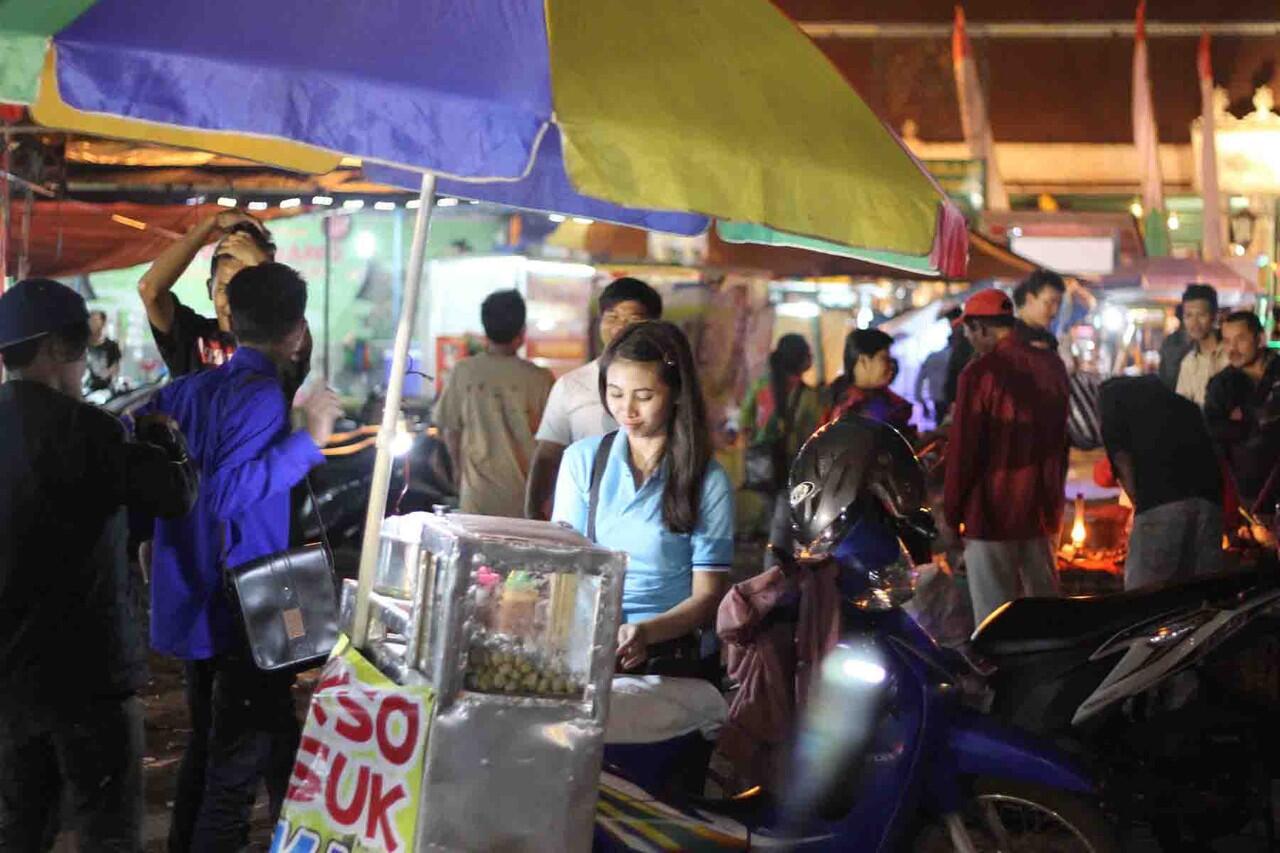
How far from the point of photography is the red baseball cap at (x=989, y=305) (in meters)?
8.23

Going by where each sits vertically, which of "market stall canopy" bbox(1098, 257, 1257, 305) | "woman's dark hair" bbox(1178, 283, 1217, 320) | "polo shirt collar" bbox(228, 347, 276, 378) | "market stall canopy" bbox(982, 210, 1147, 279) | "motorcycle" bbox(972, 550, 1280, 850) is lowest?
"motorcycle" bbox(972, 550, 1280, 850)

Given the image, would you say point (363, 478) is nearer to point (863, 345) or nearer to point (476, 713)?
point (863, 345)

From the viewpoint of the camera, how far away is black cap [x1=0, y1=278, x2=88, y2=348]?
4457mm

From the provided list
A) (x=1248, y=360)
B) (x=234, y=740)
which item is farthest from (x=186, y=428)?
(x=1248, y=360)

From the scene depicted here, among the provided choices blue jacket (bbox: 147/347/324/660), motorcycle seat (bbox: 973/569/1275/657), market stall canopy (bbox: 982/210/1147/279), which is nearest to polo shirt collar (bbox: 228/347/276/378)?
blue jacket (bbox: 147/347/324/660)

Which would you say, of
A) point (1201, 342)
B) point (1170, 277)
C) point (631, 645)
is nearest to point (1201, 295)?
point (1201, 342)

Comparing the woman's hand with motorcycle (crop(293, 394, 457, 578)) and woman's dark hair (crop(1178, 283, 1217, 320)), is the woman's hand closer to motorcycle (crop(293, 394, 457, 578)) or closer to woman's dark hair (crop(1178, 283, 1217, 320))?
motorcycle (crop(293, 394, 457, 578))

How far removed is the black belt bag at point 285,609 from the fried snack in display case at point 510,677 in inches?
41.3

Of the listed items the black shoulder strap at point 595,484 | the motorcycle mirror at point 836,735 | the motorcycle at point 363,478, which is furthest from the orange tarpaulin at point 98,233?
the motorcycle mirror at point 836,735

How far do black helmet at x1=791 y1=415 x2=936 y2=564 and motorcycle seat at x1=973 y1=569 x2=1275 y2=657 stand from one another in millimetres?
1066

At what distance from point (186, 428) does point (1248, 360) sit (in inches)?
295

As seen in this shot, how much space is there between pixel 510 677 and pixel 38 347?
71.5 inches

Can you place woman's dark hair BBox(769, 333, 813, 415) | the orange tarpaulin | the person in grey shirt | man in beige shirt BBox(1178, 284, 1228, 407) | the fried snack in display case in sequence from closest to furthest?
the fried snack in display case < the person in grey shirt < man in beige shirt BBox(1178, 284, 1228, 407) < the orange tarpaulin < woman's dark hair BBox(769, 333, 813, 415)

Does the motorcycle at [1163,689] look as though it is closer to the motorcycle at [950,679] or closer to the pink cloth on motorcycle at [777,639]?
the motorcycle at [950,679]
